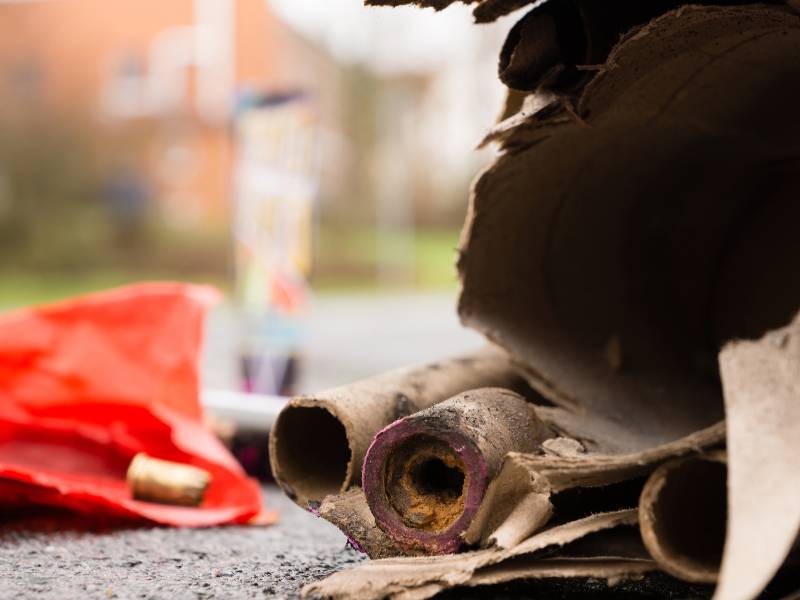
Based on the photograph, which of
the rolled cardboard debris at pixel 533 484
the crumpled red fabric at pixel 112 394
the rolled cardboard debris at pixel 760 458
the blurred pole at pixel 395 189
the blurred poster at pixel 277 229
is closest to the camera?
the rolled cardboard debris at pixel 760 458

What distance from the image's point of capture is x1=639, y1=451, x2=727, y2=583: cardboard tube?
5.46ft

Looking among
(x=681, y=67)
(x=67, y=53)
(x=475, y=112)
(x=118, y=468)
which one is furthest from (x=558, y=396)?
(x=67, y=53)

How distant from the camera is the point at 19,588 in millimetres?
2021

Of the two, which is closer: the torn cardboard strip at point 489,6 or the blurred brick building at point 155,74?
the torn cardboard strip at point 489,6

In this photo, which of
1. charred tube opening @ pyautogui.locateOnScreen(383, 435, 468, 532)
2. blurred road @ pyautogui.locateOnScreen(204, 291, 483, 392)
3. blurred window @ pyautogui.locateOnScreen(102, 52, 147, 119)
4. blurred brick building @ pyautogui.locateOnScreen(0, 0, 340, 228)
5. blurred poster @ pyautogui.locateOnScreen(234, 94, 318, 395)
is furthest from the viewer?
blurred window @ pyautogui.locateOnScreen(102, 52, 147, 119)

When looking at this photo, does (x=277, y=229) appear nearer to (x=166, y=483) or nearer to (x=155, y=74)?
(x=166, y=483)

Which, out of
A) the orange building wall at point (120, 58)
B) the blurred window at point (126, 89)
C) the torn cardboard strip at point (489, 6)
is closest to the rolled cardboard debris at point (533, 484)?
the torn cardboard strip at point (489, 6)

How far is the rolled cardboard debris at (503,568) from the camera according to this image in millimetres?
1751

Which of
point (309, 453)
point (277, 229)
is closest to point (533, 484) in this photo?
point (309, 453)

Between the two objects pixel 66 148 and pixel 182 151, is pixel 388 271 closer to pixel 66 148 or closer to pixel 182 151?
pixel 182 151

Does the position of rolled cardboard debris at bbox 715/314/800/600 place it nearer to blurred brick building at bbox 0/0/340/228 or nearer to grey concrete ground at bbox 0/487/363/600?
grey concrete ground at bbox 0/487/363/600

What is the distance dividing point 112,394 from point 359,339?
10177 millimetres

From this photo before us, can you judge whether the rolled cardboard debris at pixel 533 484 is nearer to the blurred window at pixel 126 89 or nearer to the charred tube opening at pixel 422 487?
the charred tube opening at pixel 422 487

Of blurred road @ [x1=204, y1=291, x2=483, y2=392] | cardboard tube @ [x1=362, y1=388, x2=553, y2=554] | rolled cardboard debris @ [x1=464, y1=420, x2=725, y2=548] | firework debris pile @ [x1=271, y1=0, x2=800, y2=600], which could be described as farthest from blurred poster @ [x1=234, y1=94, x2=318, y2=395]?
rolled cardboard debris @ [x1=464, y1=420, x2=725, y2=548]
